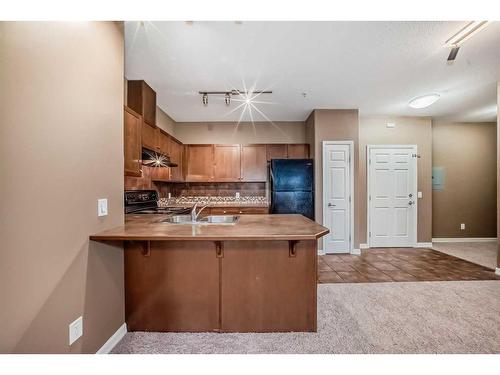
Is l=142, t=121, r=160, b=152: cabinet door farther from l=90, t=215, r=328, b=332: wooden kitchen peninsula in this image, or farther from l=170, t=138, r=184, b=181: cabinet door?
l=90, t=215, r=328, b=332: wooden kitchen peninsula

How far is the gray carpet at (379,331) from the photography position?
1.82m

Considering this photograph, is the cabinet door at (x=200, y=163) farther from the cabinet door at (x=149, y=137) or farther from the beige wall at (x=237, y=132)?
the cabinet door at (x=149, y=137)

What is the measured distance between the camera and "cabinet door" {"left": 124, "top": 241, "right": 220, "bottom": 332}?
2.00 meters

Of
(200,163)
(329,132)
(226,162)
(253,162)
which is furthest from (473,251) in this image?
(200,163)

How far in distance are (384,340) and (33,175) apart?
255 cm

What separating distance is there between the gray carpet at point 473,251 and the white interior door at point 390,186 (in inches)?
33.5

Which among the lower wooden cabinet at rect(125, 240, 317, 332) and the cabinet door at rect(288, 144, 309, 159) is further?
the cabinet door at rect(288, 144, 309, 159)

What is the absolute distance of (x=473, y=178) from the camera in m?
5.34

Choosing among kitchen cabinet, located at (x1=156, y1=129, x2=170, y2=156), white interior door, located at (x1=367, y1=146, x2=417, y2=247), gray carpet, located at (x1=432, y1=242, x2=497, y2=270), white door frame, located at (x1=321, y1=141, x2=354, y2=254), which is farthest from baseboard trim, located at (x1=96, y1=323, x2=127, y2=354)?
gray carpet, located at (x1=432, y1=242, x2=497, y2=270)

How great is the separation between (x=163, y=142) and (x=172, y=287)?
242 centimetres

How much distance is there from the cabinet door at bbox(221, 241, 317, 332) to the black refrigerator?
7.62 feet

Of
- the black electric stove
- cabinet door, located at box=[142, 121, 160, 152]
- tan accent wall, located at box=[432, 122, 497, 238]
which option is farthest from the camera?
tan accent wall, located at box=[432, 122, 497, 238]

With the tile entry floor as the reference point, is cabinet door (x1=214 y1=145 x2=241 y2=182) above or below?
above
